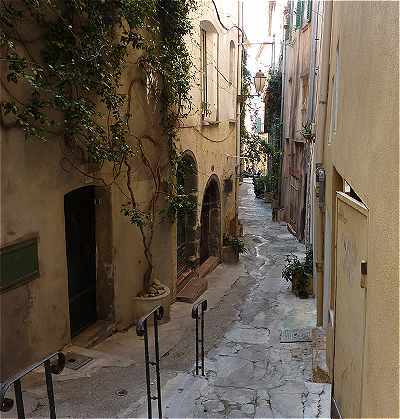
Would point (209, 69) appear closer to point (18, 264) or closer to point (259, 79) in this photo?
point (259, 79)

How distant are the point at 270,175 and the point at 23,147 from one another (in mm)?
19900

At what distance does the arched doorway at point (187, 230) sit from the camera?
10969 millimetres

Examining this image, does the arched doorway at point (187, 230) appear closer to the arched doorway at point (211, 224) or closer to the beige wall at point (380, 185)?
the arched doorway at point (211, 224)

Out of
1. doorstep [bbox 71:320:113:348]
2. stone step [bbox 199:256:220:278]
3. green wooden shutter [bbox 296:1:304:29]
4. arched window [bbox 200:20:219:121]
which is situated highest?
green wooden shutter [bbox 296:1:304:29]

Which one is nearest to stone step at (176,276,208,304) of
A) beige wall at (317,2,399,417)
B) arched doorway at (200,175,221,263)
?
arched doorway at (200,175,221,263)

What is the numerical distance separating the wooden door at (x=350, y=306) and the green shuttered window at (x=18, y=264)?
3.39 metres

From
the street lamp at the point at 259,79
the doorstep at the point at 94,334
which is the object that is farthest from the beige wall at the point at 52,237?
the street lamp at the point at 259,79

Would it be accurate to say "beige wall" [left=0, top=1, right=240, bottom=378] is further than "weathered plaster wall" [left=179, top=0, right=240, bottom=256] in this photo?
No

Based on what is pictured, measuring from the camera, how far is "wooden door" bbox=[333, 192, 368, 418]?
123 inches

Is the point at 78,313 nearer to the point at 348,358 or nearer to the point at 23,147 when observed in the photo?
the point at 23,147

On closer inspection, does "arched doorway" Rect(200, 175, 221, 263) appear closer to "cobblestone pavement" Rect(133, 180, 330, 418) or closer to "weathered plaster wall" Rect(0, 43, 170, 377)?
"cobblestone pavement" Rect(133, 180, 330, 418)

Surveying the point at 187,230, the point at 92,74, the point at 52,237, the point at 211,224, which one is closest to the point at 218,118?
the point at 211,224

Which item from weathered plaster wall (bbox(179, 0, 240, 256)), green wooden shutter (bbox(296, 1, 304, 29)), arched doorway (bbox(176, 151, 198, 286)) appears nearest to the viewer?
weathered plaster wall (bbox(179, 0, 240, 256))

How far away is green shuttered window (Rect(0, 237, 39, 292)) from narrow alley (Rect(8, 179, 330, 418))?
1.09 m
